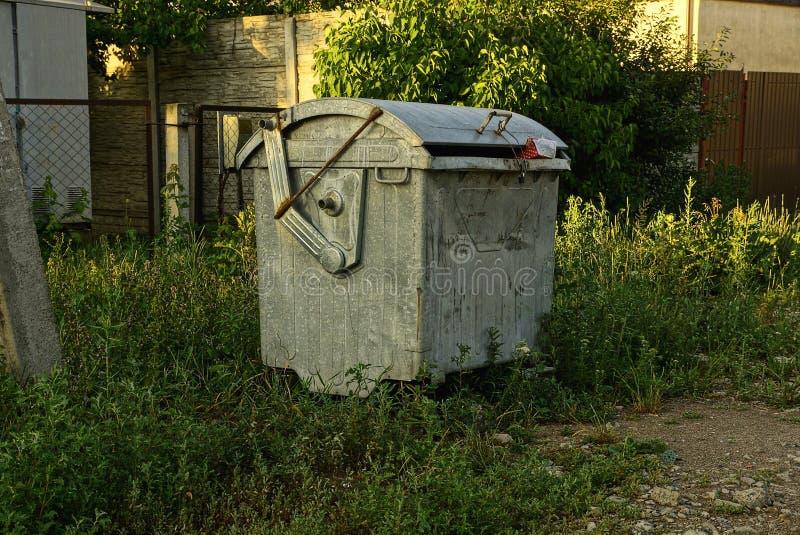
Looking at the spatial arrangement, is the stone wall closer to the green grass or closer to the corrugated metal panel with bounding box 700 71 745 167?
the green grass

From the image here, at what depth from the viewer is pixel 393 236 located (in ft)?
15.2

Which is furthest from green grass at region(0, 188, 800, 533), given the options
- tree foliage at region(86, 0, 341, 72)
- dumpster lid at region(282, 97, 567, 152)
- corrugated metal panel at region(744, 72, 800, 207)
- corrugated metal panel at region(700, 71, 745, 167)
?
corrugated metal panel at region(744, 72, 800, 207)

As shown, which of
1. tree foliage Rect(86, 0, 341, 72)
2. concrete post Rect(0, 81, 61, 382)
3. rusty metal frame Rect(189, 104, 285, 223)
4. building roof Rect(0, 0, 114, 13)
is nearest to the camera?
concrete post Rect(0, 81, 61, 382)

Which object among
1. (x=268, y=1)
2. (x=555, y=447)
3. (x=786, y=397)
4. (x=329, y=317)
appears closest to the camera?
(x=555, y=447)

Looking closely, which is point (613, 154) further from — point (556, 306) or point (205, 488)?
point (205, 488)

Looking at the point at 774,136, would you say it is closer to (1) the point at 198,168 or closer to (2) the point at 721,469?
(1) the point at 198,168

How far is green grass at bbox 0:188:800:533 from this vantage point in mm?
3529

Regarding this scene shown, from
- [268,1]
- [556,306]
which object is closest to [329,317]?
[556,306]

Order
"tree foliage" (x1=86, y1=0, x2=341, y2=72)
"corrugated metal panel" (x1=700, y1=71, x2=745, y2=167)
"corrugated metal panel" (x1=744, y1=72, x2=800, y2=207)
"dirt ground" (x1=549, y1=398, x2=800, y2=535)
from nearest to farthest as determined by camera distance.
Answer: "dirt ground" (x1=549, y1=398, x2=800, y2=535) → "tree foliage" (x1=86, y1=0, x2=341, y2=72) → "corrugated metal panel" (x1=700, y1=71, x2=745, y2=167) → "corrugated metal panel" (x1=744, y1=72, x2=800, y2=207)

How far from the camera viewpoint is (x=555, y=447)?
14.8 ft

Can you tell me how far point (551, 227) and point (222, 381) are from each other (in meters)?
1.96

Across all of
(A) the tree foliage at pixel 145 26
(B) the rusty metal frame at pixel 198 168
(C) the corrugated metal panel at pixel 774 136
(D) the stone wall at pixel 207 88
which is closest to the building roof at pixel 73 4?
(A) the tree foliage at pixel 145 26

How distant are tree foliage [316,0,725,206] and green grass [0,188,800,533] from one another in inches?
76.3

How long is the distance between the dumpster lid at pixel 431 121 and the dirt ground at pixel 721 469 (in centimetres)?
150
